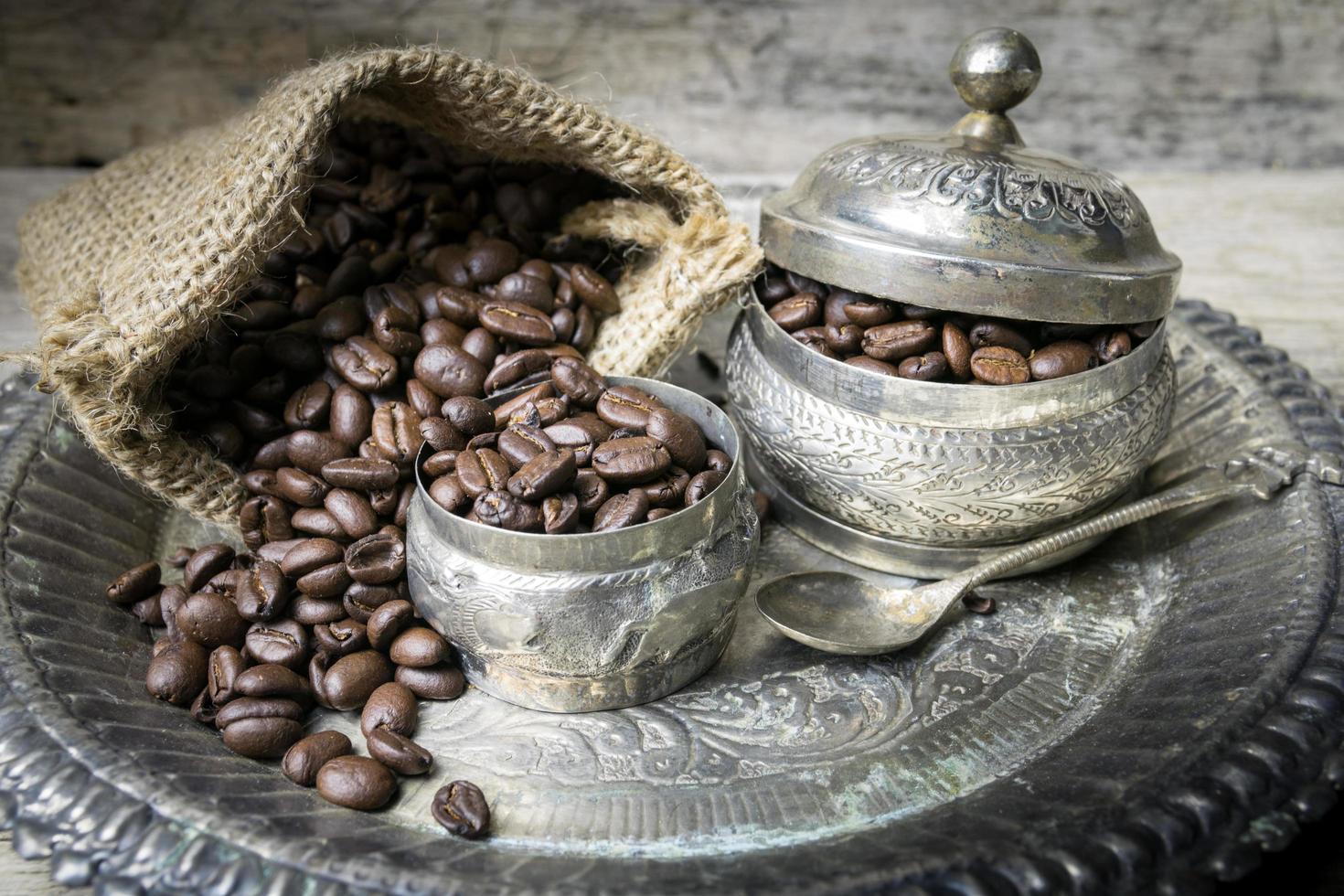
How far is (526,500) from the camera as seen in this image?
127cm

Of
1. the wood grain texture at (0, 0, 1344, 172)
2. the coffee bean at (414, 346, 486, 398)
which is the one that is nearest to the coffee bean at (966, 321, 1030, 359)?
the coffee bean at (414, 346, 486, 398)

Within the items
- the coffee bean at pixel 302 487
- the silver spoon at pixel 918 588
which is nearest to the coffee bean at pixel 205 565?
the coffee bean at pixel 302 487

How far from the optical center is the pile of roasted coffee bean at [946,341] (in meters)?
1.48

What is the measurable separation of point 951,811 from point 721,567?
383mm

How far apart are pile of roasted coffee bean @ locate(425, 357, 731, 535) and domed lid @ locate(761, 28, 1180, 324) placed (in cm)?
37

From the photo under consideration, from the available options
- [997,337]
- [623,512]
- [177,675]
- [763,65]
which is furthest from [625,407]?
[763,65]

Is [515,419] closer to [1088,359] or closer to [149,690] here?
[149,690]

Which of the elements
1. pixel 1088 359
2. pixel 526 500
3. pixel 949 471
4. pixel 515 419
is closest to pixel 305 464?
pixel 515 419

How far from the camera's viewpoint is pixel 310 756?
1.23 m

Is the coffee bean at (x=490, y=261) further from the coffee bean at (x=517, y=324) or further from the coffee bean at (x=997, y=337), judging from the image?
the coffee bean at (x=997, y=337)

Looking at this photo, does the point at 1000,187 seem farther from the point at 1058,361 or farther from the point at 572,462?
the point at 572,462

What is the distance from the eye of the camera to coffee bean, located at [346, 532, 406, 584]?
1397 millimetres

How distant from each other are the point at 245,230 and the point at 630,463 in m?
0.64

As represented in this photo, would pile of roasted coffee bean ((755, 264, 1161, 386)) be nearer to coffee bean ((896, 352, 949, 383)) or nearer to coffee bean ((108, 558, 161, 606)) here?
coffee bean ((896, 352, 949, 383))
